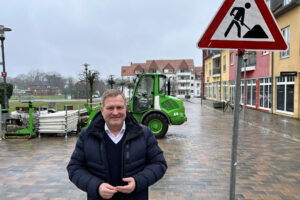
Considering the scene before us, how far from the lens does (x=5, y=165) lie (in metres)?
5.50

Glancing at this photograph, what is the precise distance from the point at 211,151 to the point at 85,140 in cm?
532

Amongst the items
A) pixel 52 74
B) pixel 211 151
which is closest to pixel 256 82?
pixel 211 151

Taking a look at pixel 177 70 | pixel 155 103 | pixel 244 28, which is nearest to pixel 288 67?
pixel 155 103

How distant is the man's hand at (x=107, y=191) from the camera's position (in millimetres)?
1784

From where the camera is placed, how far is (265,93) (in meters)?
18.6

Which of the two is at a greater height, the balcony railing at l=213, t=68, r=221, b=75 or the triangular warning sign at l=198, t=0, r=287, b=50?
the balcony railing at l=213, t=68, r=221, b=75

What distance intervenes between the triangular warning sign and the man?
3.31 ft

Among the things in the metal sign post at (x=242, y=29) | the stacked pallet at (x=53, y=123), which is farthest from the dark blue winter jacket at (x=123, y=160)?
the stacked pallet at (x=53, y=123)

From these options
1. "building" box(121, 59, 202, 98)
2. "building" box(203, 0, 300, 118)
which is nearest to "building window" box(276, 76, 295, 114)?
"building" box(203, 0, 300, 118)

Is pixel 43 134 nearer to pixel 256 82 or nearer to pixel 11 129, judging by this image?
pixel 11 129

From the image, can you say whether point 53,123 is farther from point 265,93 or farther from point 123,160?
point 265,93

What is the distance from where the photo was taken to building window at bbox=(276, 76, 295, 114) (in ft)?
48.8

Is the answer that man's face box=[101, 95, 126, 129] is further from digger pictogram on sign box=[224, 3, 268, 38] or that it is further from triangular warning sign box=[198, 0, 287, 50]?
digger pictogram on sign box=[224, 3, 268, 38]

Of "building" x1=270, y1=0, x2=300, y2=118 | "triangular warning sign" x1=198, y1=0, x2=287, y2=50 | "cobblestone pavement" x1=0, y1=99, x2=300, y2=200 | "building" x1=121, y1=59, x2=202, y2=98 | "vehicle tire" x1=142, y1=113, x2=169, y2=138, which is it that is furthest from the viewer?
"building" x1=121, y1=59, x2=202, y2=98
